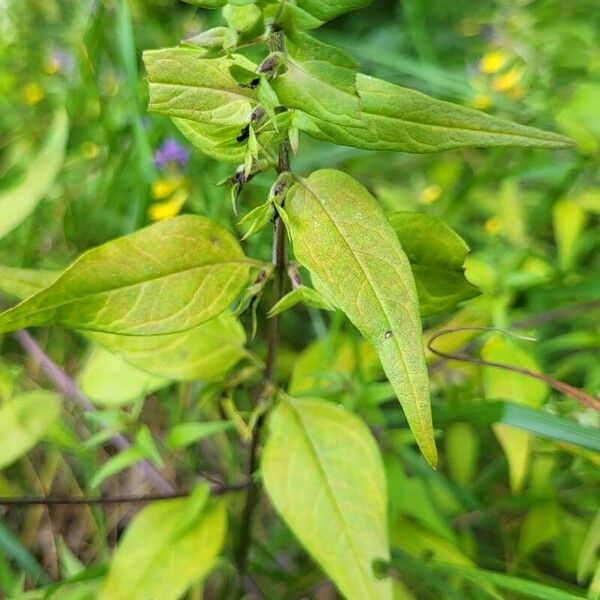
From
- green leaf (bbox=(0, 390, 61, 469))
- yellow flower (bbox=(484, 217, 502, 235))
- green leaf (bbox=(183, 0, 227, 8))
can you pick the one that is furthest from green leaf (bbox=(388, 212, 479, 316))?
yellow flower (bbox=(484, 217, 502, 235))

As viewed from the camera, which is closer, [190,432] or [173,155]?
[190,432]

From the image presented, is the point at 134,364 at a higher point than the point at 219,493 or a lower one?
higher

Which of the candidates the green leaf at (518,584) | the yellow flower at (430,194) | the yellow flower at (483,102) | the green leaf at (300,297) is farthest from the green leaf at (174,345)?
the yellow flower at (483,102)

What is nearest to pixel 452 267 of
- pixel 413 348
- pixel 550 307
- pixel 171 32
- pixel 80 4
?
pixel 413 348

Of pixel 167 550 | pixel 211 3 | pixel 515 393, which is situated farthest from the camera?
pixel 515 393

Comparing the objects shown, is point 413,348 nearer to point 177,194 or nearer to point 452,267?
point 452,267

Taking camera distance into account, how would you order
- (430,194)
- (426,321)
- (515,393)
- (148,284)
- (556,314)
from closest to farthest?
(148,284), (515,393), (556,314), (426,321), (430,194)

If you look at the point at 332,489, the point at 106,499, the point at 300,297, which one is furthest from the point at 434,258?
the point at 106,499

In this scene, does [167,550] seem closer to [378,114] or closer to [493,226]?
[378,114]
